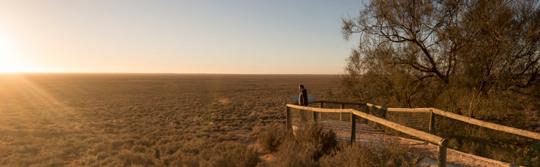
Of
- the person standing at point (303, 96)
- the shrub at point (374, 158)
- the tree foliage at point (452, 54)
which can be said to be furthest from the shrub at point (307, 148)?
the tree foliage at point (452, 54)

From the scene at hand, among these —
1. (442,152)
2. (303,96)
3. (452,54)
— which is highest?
(452,54)

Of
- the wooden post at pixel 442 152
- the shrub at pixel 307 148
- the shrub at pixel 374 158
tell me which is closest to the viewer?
the wooden post at pixel 442 152

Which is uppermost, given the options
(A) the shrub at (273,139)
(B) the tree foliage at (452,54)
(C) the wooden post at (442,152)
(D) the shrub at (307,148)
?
(B) the tree foliage at (452,54)

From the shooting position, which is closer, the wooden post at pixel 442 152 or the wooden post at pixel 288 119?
the wooden post at pixel 442 152

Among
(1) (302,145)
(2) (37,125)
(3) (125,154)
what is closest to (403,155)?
(1) (302,145)

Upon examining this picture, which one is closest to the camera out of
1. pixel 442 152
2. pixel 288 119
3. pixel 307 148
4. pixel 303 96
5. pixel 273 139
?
pixel 442 152

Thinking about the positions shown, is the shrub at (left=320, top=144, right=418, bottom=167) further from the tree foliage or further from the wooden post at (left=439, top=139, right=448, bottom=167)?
the tree foliage

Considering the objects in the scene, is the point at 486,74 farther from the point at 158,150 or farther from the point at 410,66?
the point at 158,150

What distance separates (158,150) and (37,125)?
10.6 metres

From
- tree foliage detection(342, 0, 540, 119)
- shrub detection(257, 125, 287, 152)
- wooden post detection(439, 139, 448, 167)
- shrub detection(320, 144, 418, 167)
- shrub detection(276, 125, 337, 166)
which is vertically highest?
tree foliage detection(342, 0, 540, 119)

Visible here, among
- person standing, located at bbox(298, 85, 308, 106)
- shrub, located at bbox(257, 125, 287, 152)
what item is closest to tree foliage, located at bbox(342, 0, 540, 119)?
person standing, located at bbox(298, 85, 308, 106)

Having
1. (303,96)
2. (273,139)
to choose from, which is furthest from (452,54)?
(273,139)

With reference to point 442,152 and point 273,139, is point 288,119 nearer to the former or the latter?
point 273,139

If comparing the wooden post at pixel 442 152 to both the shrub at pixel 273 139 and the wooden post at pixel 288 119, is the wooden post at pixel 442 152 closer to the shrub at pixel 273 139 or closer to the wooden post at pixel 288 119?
the shrub at pixel 273 139
